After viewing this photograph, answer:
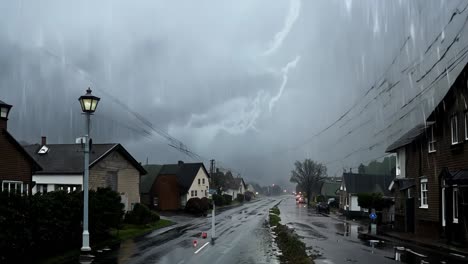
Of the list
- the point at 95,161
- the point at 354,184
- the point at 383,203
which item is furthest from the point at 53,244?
the point at 354,184

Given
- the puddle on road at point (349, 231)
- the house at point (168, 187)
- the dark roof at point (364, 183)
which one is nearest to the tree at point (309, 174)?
the dark roof at point (364, 183)

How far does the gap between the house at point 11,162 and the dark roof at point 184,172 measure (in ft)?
142

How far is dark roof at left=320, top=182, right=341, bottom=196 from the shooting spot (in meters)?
121

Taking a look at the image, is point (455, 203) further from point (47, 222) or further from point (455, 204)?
point (47, 222)

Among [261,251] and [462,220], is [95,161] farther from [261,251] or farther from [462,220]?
[462,220]

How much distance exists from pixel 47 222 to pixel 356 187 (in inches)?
2440

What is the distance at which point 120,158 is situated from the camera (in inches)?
1585

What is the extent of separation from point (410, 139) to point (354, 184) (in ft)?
138

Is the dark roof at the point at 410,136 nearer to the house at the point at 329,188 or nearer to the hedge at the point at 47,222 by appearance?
the hedge at the point at 47,222

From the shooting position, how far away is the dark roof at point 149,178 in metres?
68.2

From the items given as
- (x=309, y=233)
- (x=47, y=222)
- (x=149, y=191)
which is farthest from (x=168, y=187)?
(x=47, y=222)

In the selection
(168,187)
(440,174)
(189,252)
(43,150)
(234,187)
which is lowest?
(234,187)

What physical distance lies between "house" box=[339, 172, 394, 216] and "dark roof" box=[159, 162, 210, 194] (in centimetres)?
2325

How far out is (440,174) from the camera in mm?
27656
